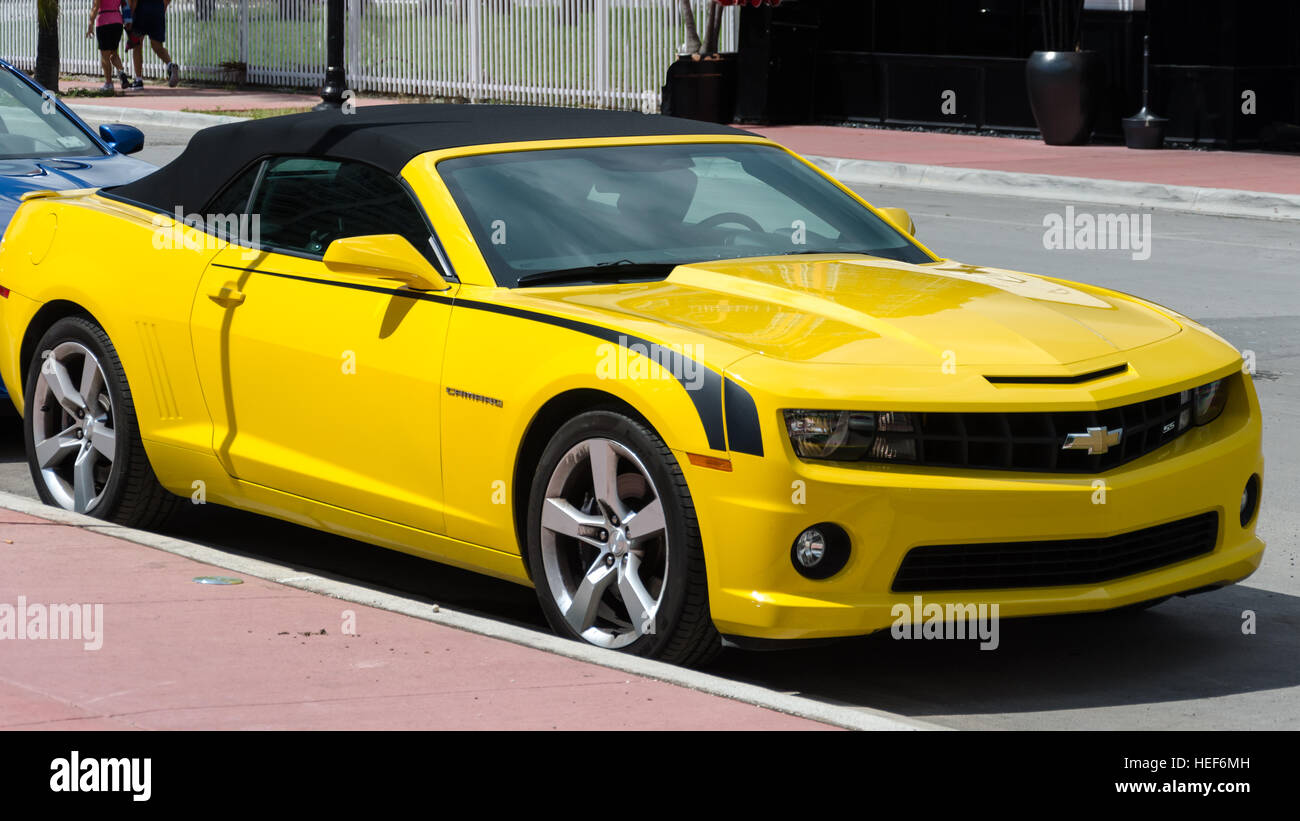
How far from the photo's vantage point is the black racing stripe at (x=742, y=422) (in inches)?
202

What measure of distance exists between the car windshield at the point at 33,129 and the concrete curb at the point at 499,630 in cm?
321

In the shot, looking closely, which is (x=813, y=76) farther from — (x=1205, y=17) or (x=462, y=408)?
(x=462, y=408)

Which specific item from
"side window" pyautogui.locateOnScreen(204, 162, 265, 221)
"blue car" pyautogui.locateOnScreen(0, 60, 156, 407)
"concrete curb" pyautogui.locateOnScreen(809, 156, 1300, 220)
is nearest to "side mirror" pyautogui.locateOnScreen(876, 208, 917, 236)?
"side window" pyautogui.locateOnScreen(204, 162, 265, 221)

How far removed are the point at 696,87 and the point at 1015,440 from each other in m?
21.2

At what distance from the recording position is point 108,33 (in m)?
32.6

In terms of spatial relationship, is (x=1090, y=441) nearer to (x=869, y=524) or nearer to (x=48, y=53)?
(x=869, y=524)

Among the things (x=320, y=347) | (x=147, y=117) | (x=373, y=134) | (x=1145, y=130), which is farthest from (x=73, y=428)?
(x=147, y=117)

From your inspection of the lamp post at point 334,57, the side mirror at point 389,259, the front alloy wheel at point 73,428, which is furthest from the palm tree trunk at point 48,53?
the side mirror at point 389,259

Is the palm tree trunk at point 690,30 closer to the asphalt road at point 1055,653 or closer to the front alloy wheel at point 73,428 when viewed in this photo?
the asphalt road at point 1055,653

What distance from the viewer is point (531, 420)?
5.70 meters

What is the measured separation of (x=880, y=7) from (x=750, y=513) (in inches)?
864

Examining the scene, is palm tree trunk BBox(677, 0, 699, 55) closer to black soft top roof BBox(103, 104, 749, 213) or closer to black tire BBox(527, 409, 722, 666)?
black soft top roof BBox(103, 104, 749, 213)

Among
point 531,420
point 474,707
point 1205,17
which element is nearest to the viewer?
point 474,707
